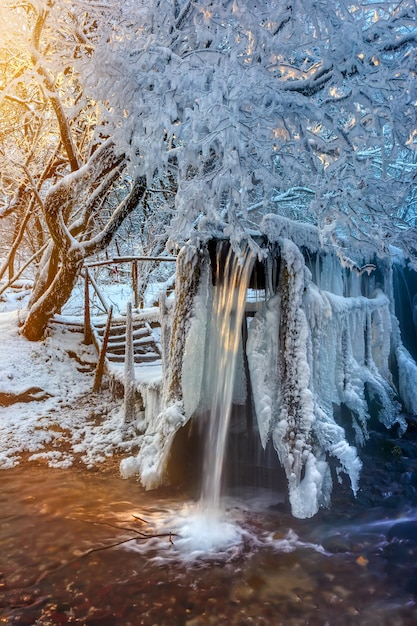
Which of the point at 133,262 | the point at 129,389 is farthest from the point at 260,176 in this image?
the point at 133,262

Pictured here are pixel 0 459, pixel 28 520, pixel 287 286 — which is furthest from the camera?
pixel 0 459

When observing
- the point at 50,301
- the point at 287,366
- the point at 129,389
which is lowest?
the point at 129,389

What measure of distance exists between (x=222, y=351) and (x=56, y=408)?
472 cm

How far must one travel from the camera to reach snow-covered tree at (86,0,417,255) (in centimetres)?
508

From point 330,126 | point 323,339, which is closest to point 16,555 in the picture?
point 323,339

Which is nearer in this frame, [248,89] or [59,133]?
[248,89]

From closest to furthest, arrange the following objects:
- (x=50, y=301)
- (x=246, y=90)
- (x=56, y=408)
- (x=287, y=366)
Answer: (x=246, y=90)
(x=287, y=366)
(x=56, y=408)
(x=50, y=301)

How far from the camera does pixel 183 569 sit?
429 cm

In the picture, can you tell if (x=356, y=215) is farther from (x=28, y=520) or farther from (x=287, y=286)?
(x=28, y=520)

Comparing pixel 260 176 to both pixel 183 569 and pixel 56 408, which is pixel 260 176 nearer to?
pixel 183 569

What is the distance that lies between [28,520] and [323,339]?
15.2 feet

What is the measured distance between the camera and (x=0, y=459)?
714 cm

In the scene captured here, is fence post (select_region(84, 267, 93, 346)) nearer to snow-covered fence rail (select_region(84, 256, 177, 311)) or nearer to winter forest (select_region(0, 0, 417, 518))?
snow-covered fence rail (select_region(84, 256, 177, 311))

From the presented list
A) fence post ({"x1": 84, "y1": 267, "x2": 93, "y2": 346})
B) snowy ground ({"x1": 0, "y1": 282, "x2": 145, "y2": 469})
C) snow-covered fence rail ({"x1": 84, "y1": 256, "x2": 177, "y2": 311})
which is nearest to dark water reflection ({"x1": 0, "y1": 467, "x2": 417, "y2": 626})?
snowy ground ({"x1": 0, "y1": 282, "x2": 145, "y2": 469})
